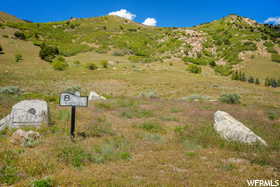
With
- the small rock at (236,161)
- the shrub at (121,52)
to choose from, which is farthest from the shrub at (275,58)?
the small rock at (236,161)

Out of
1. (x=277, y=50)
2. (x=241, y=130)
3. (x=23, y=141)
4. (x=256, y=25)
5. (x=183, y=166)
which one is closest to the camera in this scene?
(x=183, y=166)

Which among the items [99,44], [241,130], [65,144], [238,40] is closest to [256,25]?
[238,40]

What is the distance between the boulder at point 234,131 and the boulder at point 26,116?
720 centimetres

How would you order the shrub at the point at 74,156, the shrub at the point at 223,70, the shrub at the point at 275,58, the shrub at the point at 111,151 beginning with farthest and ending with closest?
the shrub at the point at 275,58 → the shrub at the point at 223,70 → the shrub at the point at 111,151 → the shrub at the point at 74,156

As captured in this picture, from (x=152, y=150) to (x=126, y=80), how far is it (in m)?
20.6

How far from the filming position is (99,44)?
55.9 meters

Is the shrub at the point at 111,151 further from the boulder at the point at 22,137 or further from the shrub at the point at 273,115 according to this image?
the shrub at the point at 273,115

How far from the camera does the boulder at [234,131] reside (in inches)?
269

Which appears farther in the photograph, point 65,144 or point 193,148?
point 193,148

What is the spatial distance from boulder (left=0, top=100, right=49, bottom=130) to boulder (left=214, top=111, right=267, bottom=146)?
7.20m

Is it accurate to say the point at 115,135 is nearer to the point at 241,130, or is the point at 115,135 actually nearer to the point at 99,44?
the point at 241,130

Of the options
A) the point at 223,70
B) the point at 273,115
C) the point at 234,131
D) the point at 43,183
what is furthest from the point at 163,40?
the point at 43,183

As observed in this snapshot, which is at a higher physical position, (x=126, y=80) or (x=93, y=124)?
(x=126, y=80)

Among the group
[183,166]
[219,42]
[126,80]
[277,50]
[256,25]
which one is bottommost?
[183,166]
